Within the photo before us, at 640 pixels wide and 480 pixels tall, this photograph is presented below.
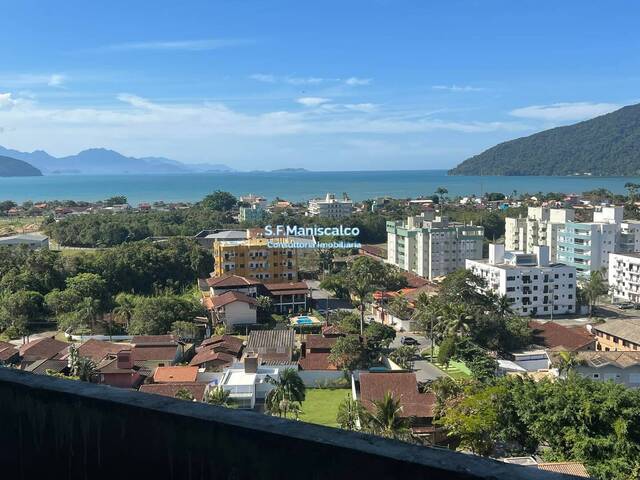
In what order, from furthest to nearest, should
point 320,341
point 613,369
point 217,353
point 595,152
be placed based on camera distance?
1. point 595,152
2. point 320,341
3. point 217,353
4. point 613,369

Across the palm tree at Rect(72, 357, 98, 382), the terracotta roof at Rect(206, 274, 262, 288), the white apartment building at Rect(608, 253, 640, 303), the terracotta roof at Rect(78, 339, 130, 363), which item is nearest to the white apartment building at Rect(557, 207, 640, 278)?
the white apartment building at Rect(608, 253, 640, 303)

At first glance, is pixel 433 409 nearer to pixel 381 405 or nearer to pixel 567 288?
pixel 381 405

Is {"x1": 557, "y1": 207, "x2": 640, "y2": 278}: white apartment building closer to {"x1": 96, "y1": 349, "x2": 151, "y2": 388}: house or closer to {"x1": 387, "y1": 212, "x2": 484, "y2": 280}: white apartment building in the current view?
{"x1": 387, "y1": 212, "x2": 484, "y2": 280}: white apartment building

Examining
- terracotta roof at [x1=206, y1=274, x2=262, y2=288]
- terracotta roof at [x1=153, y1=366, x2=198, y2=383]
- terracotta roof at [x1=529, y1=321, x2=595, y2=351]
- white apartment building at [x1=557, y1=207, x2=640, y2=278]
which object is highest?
white apartment building at [x1=557, y1=207, x2=640, y2=278]

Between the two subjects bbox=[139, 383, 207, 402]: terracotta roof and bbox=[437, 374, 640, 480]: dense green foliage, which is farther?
bbox=[139, 383, 207, 402]: terracotta roof

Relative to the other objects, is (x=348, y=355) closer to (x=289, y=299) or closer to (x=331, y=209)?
(x=289, y=299)

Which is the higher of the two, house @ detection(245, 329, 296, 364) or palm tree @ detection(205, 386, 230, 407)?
palm tree @ detection(205, 386, 230, 407)

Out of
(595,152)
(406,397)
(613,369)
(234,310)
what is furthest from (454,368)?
(595,152)
